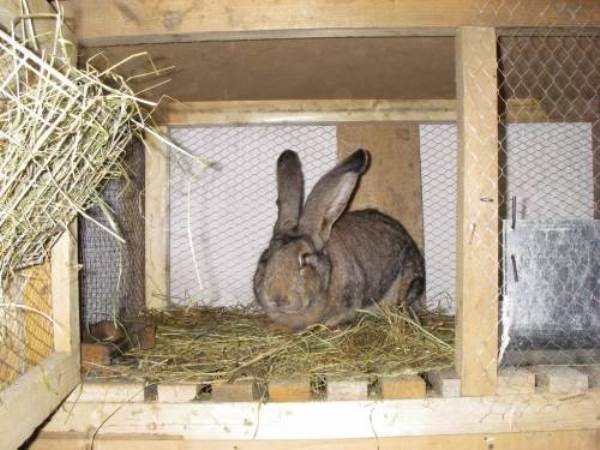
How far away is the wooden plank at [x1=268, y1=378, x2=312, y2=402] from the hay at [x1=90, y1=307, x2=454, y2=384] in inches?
4.4

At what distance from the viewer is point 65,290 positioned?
2.58 metres

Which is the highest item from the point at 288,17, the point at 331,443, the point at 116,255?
the point at 288,17

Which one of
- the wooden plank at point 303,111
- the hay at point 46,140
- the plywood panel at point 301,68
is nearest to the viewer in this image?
the hay at point 46,140

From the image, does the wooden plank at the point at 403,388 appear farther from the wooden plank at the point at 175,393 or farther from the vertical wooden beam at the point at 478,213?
the wooden plank at the point at 175,393

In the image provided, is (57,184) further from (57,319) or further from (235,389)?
(235,389)

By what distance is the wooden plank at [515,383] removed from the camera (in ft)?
8.72

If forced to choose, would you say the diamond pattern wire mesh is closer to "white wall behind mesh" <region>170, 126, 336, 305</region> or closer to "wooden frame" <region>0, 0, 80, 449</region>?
"white wall behind mesh" <region>170, 126, 336, 305</region>

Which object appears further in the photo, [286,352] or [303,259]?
[303,259]

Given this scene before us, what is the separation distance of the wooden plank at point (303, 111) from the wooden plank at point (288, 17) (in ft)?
6.94

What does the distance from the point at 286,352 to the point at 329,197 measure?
1187 mm

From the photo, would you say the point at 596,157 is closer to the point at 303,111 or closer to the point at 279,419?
the point at 303,111

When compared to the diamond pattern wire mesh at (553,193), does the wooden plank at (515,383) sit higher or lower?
lower

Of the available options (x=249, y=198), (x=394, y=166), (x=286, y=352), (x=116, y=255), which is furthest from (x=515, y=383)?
(x=249, y=198)

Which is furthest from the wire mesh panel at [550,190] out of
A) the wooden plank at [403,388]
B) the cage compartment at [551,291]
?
the wooden plank at [403,388]
